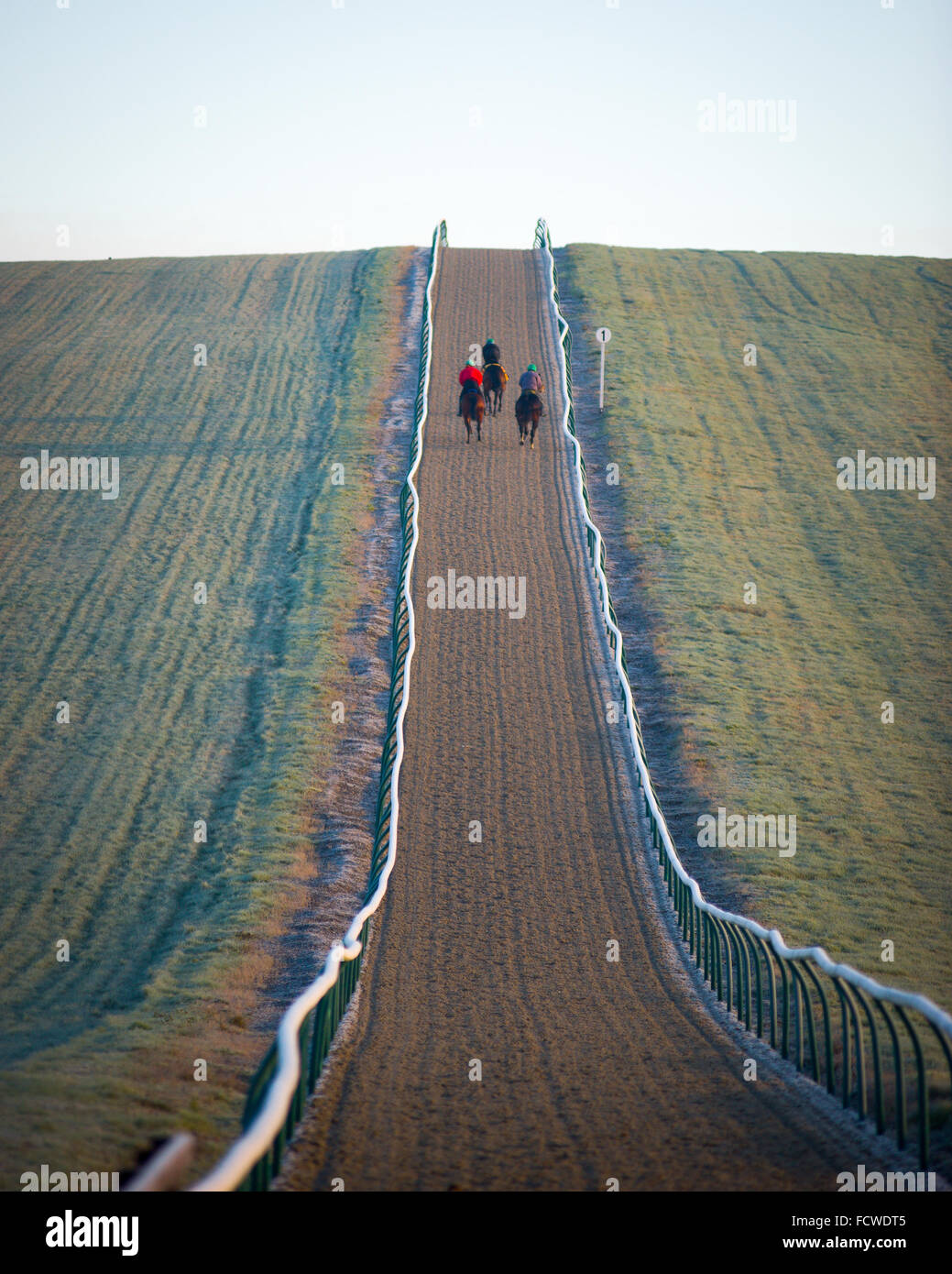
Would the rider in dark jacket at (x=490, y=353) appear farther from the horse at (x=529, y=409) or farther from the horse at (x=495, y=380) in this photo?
the horse at (x=529, y=409)

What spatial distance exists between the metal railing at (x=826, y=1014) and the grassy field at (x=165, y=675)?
4087 mm

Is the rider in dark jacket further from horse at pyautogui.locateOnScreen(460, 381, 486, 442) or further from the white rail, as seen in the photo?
the white rail

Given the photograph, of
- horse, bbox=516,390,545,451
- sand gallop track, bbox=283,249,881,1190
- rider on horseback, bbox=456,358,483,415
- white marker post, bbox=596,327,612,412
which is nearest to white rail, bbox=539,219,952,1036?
sand gallop track, bbox=283,249,881,1190

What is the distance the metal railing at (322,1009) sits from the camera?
15.0 ft

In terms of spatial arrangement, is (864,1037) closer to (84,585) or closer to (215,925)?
(215,925)

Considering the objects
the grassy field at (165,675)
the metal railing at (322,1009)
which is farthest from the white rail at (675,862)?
the grassy field at (165,675)

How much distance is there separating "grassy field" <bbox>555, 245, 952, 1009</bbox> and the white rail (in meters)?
0.91

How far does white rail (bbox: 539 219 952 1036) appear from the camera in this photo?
640 centimetres

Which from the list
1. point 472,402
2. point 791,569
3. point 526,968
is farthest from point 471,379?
point 526,968

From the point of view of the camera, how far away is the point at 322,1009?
8023 mm

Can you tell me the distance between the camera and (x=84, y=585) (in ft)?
79.4

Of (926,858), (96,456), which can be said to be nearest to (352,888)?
(926,858)

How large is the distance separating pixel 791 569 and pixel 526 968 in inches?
676
